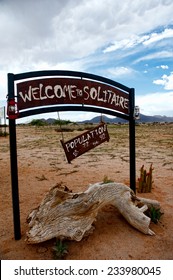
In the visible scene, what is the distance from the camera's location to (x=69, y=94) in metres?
4.93

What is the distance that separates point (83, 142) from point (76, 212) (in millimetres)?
1475

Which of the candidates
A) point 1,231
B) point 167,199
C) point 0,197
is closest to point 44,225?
point 1,231

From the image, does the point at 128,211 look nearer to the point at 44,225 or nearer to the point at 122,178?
the point at 44,225

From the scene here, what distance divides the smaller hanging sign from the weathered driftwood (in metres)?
0.74

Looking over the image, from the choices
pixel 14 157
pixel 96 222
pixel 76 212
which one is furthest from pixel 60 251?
pixel 14 157

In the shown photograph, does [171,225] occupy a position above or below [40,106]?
below

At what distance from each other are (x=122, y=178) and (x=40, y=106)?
4.23 meters

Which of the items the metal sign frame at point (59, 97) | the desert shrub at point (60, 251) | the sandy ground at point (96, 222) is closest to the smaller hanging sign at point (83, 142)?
the metal sign frame at point (59, 97)

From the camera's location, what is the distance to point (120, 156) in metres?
12.4

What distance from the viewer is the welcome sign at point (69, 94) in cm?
454

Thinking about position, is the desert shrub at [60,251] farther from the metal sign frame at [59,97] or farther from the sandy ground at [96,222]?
the metal sign frame at [59,97]

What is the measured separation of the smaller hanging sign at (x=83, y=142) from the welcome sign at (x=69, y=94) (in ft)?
1.80

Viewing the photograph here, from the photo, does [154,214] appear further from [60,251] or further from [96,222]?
[60,251]

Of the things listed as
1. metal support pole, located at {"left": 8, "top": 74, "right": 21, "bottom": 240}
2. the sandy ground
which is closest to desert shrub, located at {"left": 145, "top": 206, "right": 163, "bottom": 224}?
the sandy ground
